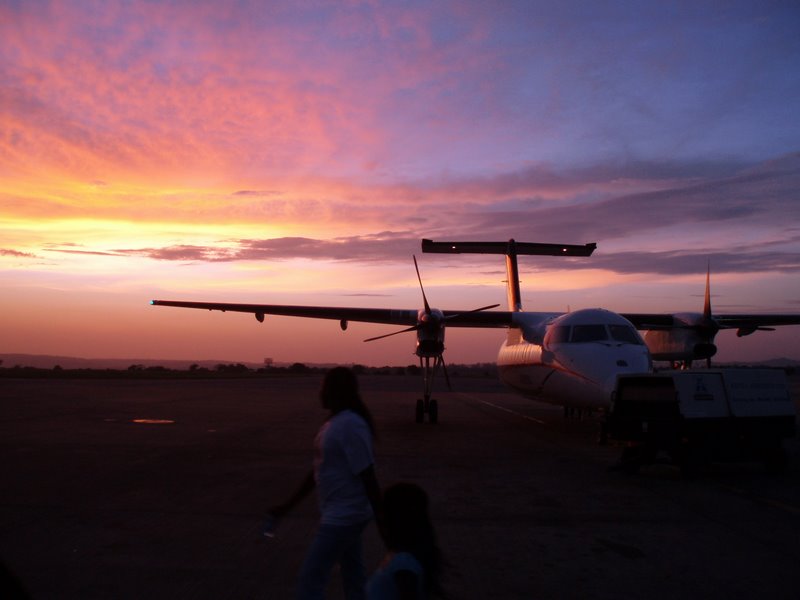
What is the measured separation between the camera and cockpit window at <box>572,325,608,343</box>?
14.2 metres

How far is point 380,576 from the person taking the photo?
2.92 m

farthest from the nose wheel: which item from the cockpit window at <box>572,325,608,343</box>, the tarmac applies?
the cockpit window at <box>572,325,608,343</box>

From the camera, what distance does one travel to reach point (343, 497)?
13.0 ft

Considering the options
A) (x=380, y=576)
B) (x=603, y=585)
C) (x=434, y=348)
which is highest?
(x=434, y=348)

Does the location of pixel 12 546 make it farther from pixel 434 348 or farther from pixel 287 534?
pixel 434 348

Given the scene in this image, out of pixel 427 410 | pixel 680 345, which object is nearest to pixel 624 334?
pixel 427 410

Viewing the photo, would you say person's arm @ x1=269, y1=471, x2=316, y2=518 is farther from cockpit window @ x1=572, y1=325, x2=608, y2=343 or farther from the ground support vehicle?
cockpit window @ x1=572, y1=325, x2=608, y2=343

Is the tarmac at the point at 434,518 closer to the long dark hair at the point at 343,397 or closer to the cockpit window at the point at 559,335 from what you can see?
the long dark hair at the point at 343,397

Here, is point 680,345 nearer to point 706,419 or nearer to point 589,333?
point 589,333

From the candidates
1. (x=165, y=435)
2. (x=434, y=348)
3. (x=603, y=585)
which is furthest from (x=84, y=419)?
(x=603, y=585)

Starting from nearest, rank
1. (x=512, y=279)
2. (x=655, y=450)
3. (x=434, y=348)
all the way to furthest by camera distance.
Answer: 1. (x=655, y=450)
2. (x=434, y=348)
3. (x=512, y=279)

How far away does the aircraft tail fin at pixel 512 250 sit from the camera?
2375cm

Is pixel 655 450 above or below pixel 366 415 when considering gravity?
below

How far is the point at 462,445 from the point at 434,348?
536cm
